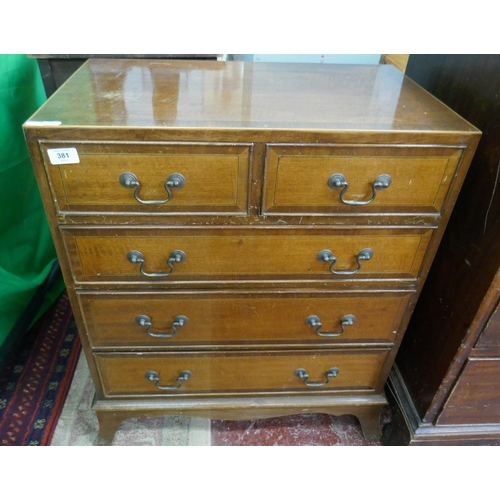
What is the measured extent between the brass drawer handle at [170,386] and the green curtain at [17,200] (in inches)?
24.7

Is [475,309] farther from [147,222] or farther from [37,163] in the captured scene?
[37,163]

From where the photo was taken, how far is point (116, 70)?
1.00 metres

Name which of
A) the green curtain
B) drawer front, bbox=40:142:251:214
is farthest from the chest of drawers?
the green curtain

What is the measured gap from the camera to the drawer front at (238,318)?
1.00 meters

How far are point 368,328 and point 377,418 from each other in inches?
15.5

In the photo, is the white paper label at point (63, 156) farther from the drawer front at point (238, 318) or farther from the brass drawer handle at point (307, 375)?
the brass drawer handle at point (307, 375)

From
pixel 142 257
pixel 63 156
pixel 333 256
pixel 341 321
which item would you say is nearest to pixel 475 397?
pixel 341 321

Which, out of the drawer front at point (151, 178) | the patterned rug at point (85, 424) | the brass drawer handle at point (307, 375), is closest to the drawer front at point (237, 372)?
the brass drawer handle at point (307, 375)

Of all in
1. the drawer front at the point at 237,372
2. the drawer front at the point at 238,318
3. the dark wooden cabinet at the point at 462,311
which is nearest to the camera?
the dark wooden cabinet at the point at 462,311

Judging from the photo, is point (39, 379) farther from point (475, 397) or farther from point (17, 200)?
point (475, 397)

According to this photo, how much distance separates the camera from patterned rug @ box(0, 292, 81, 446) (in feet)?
4.28

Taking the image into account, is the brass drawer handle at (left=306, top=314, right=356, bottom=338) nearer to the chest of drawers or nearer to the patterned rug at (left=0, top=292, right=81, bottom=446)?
the chest of drawers

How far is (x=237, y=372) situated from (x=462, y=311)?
596mm

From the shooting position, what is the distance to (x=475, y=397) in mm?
1104
